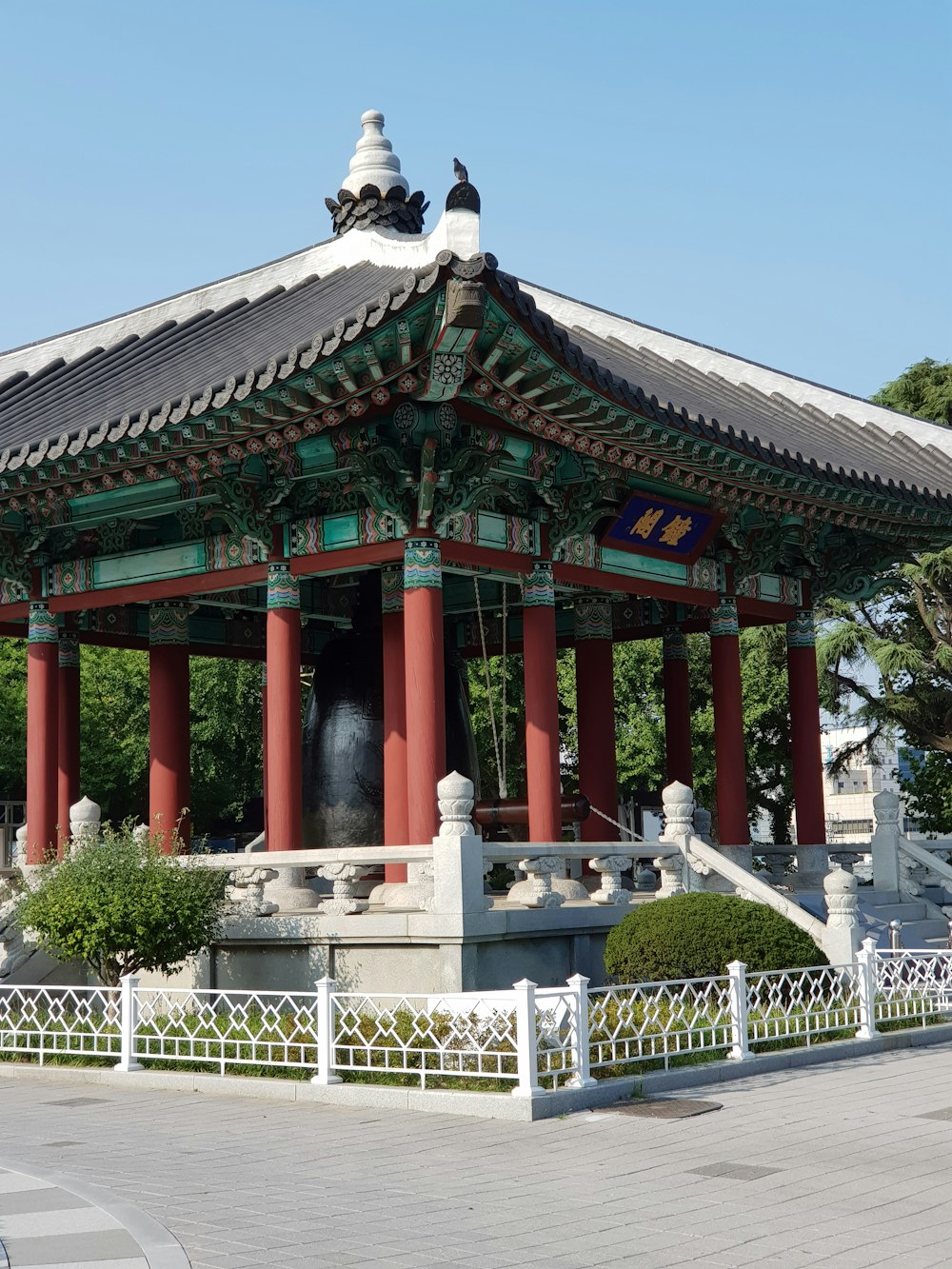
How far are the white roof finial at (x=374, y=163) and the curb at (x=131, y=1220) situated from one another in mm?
14482

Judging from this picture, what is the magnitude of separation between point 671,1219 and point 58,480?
10.7 meters

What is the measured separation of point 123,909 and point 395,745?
12.7 ft

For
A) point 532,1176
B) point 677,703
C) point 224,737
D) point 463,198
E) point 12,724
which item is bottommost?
point 532,1176

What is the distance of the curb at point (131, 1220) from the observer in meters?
6.34

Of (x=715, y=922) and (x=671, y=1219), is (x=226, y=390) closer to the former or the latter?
(x=715, y=922)

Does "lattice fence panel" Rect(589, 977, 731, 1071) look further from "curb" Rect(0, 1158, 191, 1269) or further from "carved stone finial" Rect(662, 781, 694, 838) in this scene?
"curb" Rect(0, 1158, 191, 1269)

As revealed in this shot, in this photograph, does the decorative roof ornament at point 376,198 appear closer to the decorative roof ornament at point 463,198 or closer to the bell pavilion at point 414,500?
the bell pavilion at point 414,500

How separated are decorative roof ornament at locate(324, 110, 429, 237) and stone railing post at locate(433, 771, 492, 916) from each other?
9.30 metres

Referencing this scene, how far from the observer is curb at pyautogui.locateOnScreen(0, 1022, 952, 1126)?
10.2 meters

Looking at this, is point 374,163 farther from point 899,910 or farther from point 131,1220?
point 131,1220

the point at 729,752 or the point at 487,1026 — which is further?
the point at 729,752

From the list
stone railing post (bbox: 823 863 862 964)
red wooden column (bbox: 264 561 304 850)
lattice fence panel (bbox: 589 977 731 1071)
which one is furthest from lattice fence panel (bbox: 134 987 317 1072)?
stone railing post (bbox: 823 863 862 964)

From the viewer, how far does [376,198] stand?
19922mm

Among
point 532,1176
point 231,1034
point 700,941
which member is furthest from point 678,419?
point 532,1176
